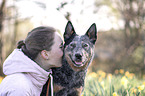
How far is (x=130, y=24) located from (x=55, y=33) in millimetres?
9674

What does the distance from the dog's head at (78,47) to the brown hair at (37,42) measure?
0.29 metres

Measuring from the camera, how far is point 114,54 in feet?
42.6

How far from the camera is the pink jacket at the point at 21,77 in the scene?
190 cm

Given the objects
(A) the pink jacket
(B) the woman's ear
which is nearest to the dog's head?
(B) the woman's ear

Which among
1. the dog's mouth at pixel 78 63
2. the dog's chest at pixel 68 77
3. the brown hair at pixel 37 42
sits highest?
the brown hair at pixel 37 42

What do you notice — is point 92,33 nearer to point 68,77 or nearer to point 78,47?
point 78,47

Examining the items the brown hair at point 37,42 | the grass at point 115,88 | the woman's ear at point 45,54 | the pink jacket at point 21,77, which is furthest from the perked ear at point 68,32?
the grass at point 115,88

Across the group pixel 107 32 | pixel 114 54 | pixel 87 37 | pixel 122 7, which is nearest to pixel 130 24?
pixel 122 7

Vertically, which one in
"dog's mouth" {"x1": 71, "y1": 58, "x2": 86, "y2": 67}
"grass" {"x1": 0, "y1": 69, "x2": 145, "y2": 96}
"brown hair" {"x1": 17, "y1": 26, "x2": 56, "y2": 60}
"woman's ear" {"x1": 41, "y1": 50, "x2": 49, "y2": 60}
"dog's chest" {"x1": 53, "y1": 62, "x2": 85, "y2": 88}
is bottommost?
"grass" {"x1": 0, "y1": 69, "x2": 145, "y2": 96}

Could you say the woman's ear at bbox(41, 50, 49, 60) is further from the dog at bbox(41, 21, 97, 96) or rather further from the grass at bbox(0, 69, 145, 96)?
the grass at bbox(0, 69, 145, 96)

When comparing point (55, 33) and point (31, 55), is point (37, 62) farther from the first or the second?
point (55, 33)

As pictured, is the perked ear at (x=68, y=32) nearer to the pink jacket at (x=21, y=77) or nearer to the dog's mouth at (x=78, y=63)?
the dog's mouth at (x=78, y=63)

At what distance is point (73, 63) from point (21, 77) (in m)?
0.78

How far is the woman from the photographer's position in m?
1.95
